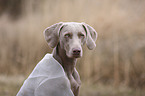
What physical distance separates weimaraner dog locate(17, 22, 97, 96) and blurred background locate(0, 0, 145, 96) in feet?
10.2

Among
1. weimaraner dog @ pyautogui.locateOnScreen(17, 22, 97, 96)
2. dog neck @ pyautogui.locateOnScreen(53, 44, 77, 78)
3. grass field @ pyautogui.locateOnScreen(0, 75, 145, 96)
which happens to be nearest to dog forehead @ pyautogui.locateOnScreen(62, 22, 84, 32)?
weimaraner dog @ pyautogui.locateOnScreen(17, 22, 97, 96)

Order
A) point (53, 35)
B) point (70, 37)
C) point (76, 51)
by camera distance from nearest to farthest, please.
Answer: point (76, 51) → point (70, 37) → point (53, 35)

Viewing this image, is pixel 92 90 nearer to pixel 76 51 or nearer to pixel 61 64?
pixel 61 64

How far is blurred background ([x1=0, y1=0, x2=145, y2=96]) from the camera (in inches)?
269

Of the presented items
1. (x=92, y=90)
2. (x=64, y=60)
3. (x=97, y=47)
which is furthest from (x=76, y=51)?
(x=97, y=47)

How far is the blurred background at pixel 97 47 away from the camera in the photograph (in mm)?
6840

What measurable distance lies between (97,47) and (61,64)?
4183 mm

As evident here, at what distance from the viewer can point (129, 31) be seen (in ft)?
24.0

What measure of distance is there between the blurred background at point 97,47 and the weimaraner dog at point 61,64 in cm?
312

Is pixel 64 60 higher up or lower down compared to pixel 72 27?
lower down

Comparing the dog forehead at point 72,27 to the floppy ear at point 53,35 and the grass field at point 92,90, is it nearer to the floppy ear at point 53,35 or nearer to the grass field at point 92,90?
the floppy ear at point 53,35

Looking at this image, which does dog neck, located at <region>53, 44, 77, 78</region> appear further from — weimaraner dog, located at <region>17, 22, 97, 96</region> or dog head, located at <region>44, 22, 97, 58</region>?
dog head, located at <region>44, 22, 97, 58</region>

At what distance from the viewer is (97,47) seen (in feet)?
24.1

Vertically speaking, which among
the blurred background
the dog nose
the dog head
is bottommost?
the blurred background
